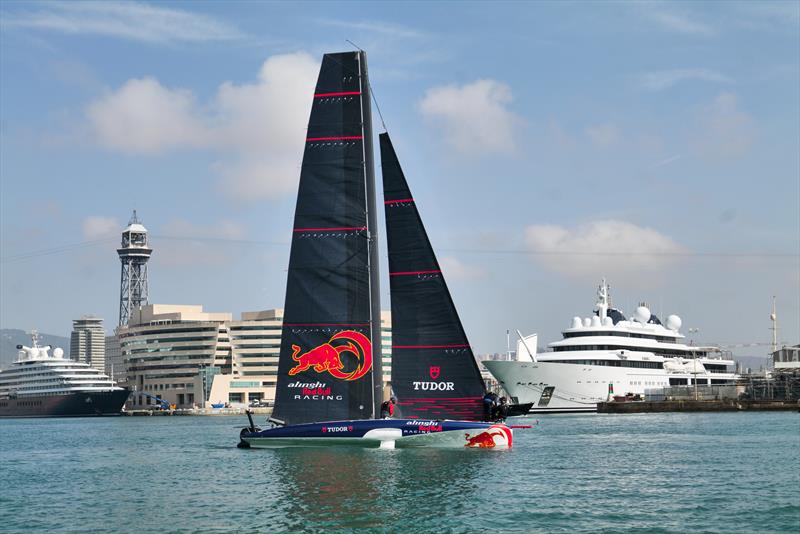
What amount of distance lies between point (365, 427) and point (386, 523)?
14.8 metres

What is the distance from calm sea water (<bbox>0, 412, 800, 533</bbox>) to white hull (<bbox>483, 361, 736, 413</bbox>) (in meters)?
54.4

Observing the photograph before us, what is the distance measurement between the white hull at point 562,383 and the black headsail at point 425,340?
204 ft

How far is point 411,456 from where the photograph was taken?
3744 cm

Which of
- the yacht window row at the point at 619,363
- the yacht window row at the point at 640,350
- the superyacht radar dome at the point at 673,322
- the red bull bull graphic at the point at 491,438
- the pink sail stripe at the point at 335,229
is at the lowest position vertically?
the red bull bull graphic at the point at 491,438

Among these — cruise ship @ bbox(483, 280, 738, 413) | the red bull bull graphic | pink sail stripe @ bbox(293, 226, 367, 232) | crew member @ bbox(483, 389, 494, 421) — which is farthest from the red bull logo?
cruise ship @ bbox(483, 280, 738, 413)

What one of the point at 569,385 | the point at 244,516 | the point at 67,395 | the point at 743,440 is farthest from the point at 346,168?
the point at 67,395

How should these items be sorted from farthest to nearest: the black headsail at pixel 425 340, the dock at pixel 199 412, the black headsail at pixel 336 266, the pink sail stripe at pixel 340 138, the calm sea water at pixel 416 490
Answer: the dock at pixel 199 412 → the pink sail stripe at pixel 340 138 → the black headsail at pixel 336 266 → the black headsail at pixel 425 340 → the calm sea water at pixel 416 490

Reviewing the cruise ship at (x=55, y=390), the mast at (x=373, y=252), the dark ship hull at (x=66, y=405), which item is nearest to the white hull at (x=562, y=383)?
the mast at (x=373, y=252)

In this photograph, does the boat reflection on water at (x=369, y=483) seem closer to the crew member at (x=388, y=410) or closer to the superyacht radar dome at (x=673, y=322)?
the crew member at (x=388, y=410)

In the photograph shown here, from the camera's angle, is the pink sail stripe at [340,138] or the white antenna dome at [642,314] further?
the white antenna dome at [642,314]

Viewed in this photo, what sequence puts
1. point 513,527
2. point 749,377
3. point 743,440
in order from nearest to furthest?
1. point 513,527
2. point 743,440
3. point 749,377

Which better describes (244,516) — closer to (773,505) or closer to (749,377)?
(773,505)

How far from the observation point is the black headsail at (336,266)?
3972 centimetres

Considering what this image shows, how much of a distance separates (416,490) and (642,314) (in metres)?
99.5
